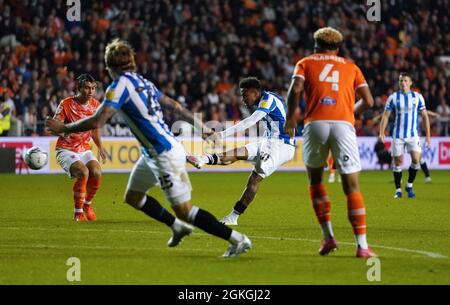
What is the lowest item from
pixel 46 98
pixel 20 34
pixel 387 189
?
pixel 387 189

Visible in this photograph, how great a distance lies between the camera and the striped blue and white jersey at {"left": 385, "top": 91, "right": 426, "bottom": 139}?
20.2 m

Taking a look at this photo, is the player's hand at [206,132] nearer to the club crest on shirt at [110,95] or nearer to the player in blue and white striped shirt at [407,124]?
the club crest on shirt at [110,95]

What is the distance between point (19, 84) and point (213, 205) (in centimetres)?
1225

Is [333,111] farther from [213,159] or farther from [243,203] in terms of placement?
[213,159]

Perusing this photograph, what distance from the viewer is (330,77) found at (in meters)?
9.94

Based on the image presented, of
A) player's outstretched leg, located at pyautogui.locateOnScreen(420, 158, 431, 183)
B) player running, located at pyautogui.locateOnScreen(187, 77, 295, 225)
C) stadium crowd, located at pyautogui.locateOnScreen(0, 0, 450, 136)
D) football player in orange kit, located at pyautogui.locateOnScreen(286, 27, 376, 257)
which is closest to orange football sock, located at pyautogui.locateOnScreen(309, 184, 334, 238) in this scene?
football player in orange kit, located at pyautogui.locateOnScreen(286, 27, 376, 257)

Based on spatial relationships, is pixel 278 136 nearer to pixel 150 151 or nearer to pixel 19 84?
pixel 150 151

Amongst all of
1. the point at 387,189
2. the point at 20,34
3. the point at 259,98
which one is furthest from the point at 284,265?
the point at 20,34

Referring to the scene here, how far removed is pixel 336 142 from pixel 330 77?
0.66 metres

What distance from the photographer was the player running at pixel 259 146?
44.1 feet

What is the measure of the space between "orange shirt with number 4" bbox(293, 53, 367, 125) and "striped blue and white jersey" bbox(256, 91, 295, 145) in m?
3.28

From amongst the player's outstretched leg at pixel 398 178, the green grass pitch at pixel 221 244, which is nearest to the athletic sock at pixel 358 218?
the green grass pitch at pixel 221 244

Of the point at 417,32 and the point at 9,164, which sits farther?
the point at 417,32

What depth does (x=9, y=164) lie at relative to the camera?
2719cm
